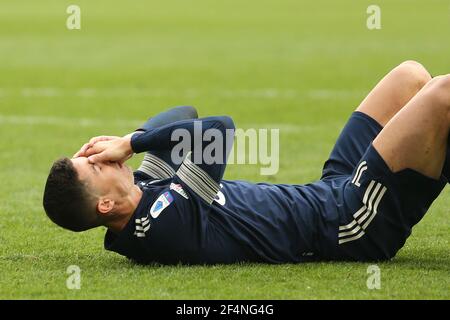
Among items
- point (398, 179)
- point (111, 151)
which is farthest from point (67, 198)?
point (398, 179)

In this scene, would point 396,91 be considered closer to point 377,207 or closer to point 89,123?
point 377,207

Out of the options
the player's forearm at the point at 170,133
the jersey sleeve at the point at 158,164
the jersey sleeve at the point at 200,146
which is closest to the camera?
the jersey sleeve at the point at 200,146

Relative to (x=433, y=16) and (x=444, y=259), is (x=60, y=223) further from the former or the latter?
(x=433, y=16)

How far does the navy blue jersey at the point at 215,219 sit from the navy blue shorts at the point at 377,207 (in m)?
0.12

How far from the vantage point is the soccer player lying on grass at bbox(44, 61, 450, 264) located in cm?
626

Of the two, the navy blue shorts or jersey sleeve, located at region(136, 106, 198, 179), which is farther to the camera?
jersey sleeve, located at region(136, 106, 198, 179)

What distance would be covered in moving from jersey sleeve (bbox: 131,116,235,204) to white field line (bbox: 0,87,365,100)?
10.2m

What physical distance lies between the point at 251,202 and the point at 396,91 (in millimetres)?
1430

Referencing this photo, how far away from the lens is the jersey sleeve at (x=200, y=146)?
20.5 feet
